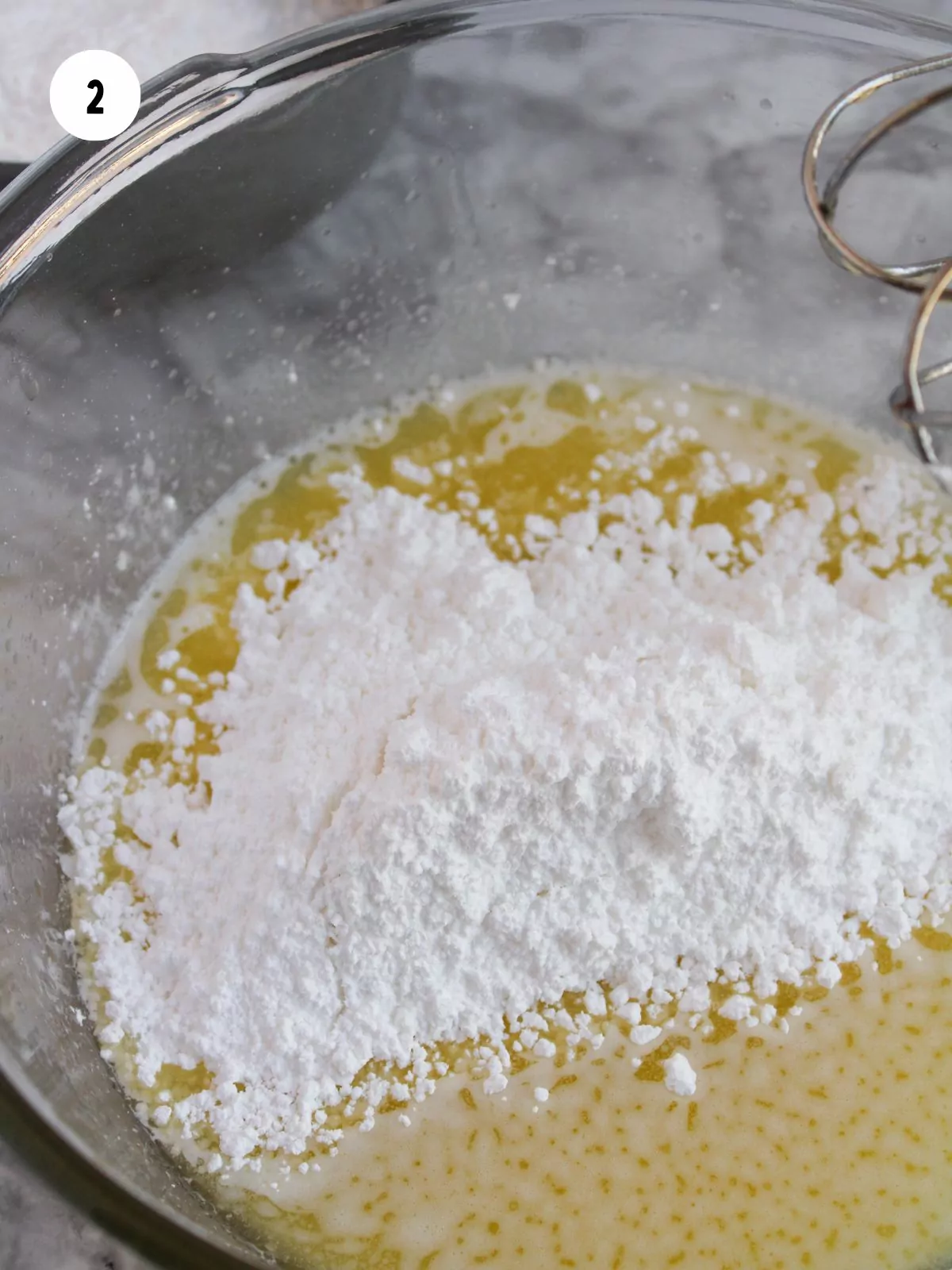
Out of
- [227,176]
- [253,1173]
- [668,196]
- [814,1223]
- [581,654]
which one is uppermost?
[227,176]

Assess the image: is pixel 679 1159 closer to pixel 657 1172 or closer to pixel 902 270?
pixel 657 1172

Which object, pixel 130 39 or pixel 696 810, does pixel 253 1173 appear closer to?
pixel 696 810

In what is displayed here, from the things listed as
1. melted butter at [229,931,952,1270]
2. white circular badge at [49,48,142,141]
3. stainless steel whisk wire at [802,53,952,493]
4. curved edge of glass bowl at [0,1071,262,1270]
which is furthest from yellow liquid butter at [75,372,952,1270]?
white circular badge at [49,48,142,141]

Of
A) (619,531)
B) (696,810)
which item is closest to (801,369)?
(619,531)

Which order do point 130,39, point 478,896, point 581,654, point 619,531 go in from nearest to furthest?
point 478,896 → point 581,654 → point 619,531 → point 130,39

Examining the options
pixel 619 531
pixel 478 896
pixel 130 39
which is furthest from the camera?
pixel 130 39

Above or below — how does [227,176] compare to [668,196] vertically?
above

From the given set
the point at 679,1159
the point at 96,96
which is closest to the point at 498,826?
the point at 679,1159
